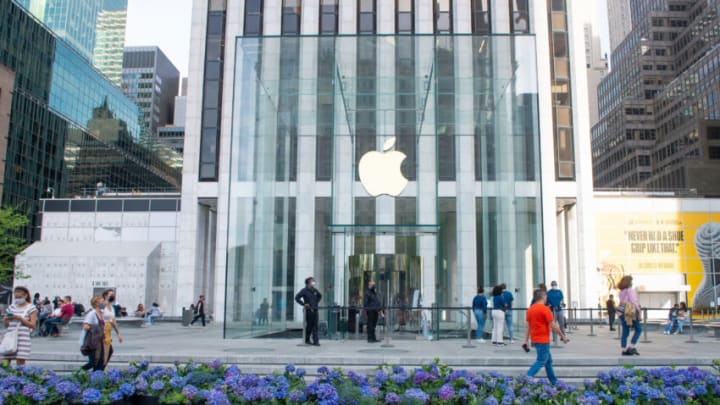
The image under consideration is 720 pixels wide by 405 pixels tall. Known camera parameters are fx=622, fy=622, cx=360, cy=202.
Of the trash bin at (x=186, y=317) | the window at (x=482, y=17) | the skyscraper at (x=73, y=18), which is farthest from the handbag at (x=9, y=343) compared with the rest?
the skyscraper at (x=73, y=18)

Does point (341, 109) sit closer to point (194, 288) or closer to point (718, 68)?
point (194, 288)

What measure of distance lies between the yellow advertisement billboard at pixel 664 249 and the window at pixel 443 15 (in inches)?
692

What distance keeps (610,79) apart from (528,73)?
109 meters

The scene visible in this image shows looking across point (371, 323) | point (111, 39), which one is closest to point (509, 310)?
point (371, 323)

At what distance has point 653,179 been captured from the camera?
83875mm

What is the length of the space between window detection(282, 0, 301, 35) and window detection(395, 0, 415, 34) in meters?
6.73

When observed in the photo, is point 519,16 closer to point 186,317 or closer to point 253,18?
point 253,18

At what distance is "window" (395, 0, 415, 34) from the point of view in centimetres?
4188

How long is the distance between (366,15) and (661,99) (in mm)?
71346

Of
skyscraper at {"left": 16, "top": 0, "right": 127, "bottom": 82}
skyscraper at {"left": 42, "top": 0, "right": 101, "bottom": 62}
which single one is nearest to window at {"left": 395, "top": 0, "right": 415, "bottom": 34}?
skyscraper at {"left": 16, "top": 0, "right": 127, "bottom": 82}

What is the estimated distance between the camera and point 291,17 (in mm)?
42219

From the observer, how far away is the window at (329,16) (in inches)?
1657

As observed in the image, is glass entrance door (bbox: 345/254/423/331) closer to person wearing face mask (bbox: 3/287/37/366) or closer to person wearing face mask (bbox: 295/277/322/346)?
person wearing face mask (bbox: 295/277/322/346)

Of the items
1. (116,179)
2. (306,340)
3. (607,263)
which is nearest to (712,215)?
(607,263)
